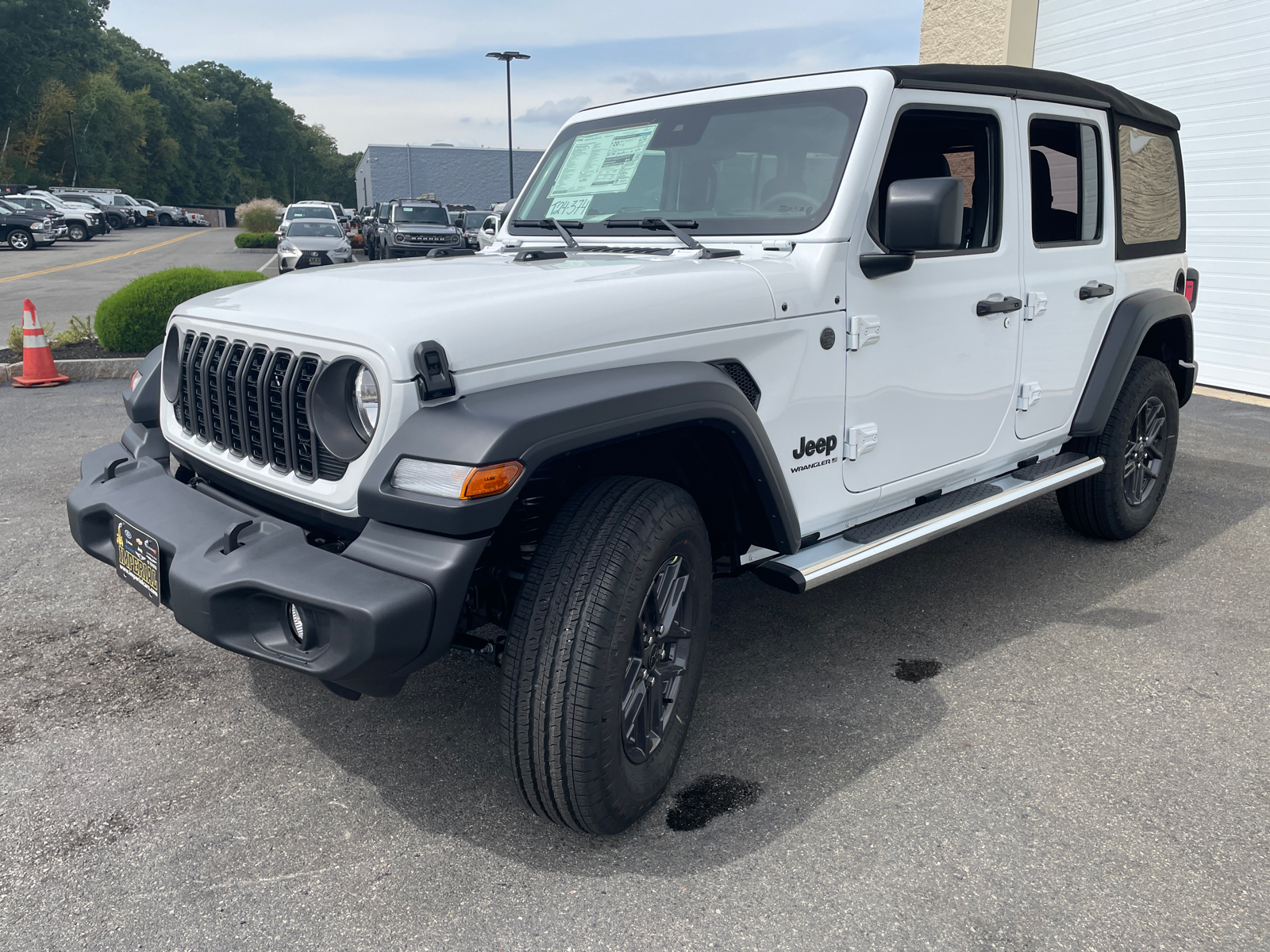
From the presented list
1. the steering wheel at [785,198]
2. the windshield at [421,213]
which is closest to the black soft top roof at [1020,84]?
the steering wheel at [785,198]

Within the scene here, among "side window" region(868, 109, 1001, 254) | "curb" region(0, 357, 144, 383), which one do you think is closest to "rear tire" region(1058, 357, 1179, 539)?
"side window" region(868, 109, 1001, 254)

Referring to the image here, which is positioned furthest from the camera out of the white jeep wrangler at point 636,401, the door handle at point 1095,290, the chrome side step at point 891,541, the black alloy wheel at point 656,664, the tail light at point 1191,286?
the tail light at point 1191,286

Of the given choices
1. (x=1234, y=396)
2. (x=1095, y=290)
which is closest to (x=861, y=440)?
(x=1095, y=290)

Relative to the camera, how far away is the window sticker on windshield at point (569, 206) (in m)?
3.64

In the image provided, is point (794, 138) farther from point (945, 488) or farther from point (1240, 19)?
point (1240, 19)

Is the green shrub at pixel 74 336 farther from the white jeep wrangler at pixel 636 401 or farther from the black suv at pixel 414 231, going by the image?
the black suv at pixel 414 231

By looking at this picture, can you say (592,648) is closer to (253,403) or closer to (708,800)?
(708,800)

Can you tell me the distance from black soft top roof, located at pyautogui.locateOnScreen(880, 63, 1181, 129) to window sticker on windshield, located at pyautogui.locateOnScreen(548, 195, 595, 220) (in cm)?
115

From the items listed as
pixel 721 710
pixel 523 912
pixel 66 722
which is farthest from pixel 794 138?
pixel 66 722

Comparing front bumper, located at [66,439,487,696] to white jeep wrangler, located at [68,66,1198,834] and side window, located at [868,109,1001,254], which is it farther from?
side window, located at [868,109,1001,254]

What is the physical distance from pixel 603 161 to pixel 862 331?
4.21 ft

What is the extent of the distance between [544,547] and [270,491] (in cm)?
74

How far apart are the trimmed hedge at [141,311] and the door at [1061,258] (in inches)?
312

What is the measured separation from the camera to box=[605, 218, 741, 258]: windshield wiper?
9.94 feet
